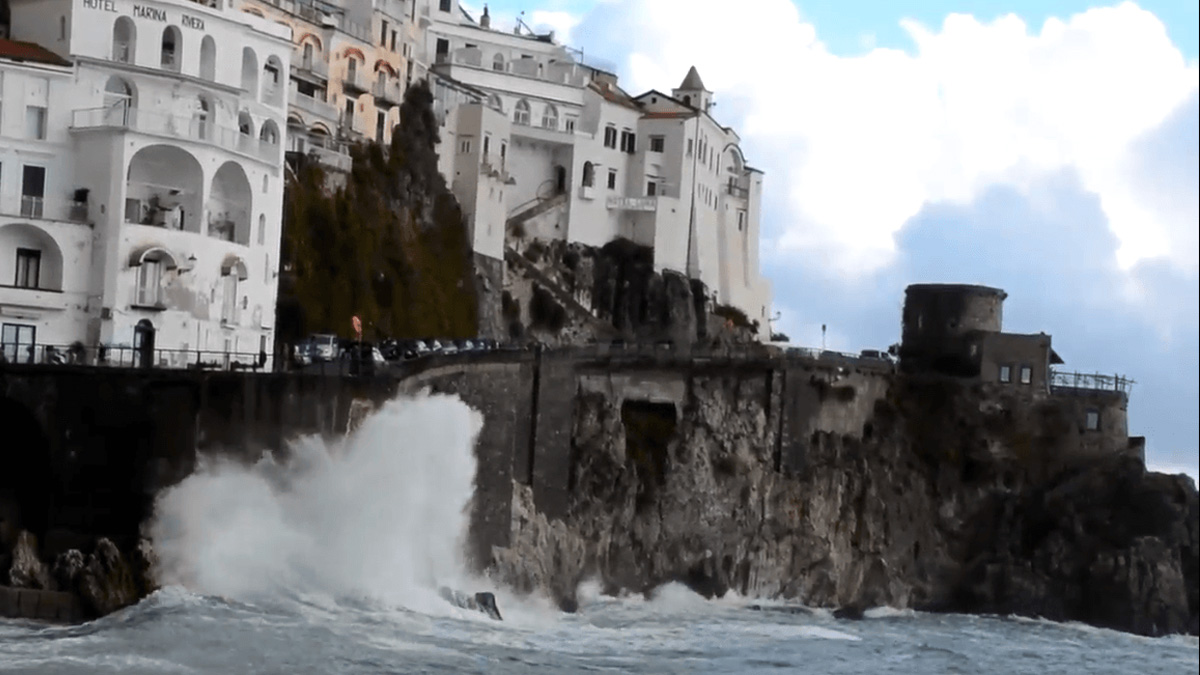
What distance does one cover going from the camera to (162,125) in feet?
271

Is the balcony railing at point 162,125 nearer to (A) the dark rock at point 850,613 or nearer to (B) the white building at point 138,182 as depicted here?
(B) the white building at point 138,182

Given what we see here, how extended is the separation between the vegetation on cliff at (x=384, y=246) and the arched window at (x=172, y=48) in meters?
11.5

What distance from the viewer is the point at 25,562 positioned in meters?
70.2

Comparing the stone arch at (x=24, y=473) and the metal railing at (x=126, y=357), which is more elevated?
the metal railing at (x=126, y=357)

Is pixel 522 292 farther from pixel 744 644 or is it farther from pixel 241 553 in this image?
pixel 241 553

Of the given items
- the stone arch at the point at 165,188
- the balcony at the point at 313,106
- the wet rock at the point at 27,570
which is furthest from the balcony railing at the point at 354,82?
the wet rock at the point at 27,570

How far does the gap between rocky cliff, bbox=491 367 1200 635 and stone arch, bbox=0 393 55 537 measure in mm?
30578

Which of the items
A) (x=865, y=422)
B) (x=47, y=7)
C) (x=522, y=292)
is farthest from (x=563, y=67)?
(x=47, y=7)

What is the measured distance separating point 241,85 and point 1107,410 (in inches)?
2060

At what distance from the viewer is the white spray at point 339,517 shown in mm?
72625

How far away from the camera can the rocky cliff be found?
102688mm

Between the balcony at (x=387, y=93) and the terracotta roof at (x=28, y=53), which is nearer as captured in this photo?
the terracotta roof at (x=28, y=53)

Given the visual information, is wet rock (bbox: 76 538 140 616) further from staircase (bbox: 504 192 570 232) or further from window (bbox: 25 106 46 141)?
staircase (bbox: 504 192 570 232)

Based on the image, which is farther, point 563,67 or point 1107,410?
point 563,67
